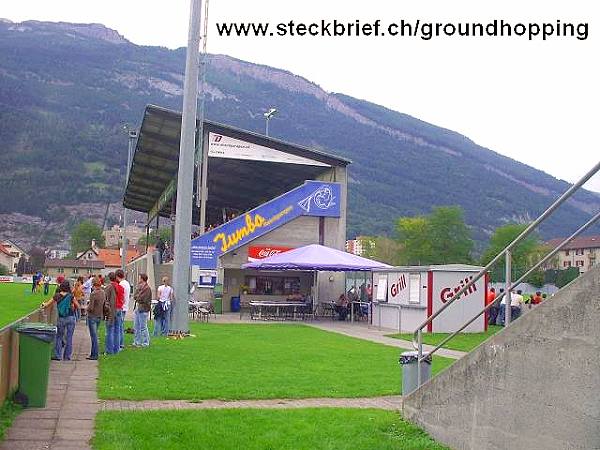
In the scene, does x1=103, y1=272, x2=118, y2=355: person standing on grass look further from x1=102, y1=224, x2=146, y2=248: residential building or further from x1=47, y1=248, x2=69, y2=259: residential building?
x1=102, y1=224, x2=146, y2=248: residential building

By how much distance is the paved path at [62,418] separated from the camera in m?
7.54

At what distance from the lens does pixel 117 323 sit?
15.6 m

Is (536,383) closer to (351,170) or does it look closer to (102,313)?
(102,313)

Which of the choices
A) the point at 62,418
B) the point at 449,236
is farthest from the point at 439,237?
the point at 62,418

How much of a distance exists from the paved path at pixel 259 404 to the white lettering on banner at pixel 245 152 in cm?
2758

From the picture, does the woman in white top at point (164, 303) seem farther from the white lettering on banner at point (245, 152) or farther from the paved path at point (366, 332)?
the white lettering on banner at point (245, 152)

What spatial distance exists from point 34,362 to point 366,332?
16055mm

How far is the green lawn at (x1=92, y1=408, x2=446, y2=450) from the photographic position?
7.57m

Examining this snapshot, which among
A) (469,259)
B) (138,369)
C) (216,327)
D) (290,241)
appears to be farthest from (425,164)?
(138,369)

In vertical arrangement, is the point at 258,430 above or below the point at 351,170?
below

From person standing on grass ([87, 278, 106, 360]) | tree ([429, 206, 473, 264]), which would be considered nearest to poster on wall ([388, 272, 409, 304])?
person standing on grass ([87, 278, 106, 360])

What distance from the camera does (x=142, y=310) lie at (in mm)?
16484

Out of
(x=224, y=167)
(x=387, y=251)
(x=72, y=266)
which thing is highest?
(x=224, y=167)

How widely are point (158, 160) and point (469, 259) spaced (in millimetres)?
68403
